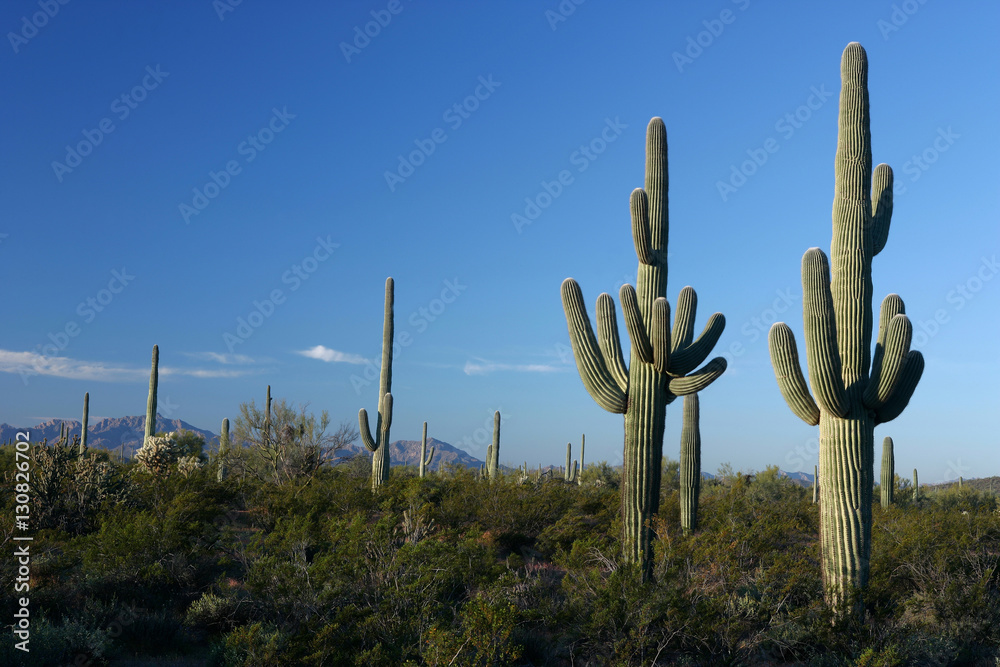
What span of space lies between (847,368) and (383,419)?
13175mm

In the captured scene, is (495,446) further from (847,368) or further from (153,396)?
(847,368)

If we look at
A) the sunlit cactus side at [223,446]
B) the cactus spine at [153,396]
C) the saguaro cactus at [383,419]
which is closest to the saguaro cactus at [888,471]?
the saguaro cactus at [383,419]

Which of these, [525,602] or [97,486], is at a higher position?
[97,486]

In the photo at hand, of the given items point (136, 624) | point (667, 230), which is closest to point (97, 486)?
point (136, 624)

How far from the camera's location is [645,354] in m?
10.4

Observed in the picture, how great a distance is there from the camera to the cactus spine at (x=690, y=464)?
43.5ft

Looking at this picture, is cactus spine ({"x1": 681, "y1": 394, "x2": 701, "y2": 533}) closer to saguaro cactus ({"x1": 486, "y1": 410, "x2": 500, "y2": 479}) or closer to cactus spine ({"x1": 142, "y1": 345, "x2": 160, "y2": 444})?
saguaro cactus ({"x1": 486, "y1": 410, "x2": 500, "y2": 479})

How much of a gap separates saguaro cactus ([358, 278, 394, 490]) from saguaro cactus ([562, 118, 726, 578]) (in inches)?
359

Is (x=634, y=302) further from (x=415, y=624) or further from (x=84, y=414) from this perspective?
(x=84, y=414)

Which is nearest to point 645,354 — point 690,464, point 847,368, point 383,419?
point 847,368

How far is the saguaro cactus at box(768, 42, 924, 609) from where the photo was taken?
8.88 m

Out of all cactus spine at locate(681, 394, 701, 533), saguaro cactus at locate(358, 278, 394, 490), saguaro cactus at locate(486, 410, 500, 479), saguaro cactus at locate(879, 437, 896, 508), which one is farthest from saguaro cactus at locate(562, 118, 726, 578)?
saguaro cactus at locate(486, 410, 500, 479)

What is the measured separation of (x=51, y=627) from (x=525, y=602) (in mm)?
4821

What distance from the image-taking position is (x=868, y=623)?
8117 mm
